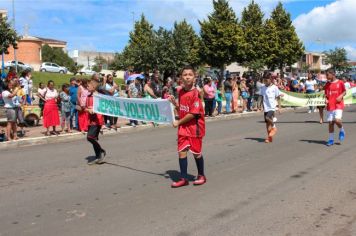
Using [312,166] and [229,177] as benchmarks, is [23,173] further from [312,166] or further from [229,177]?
[312,166]

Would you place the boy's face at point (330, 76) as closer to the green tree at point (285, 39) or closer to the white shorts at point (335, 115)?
the white shorts at point (335, 115)

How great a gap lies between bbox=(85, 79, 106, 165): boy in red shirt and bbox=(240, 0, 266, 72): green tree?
120ft

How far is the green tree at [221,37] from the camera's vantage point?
42.8m

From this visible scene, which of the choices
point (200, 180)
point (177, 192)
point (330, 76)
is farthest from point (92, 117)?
point (330, 76)

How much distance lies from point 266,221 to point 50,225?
2510 millimetres

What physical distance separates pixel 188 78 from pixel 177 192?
66.1 inches

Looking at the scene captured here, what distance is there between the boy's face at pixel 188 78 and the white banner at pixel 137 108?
828 mm

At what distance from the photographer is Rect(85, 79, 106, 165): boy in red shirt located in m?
9.09

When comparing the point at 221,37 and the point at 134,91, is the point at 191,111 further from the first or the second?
the point at 221,37

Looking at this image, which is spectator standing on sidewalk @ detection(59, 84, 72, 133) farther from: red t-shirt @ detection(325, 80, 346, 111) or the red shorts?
the red shorts

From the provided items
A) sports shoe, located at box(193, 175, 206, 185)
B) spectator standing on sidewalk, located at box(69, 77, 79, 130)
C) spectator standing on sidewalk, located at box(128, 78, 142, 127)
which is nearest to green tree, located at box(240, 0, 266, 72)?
spectator standing on sidewalk, located at box(128, 78, 142, 127)

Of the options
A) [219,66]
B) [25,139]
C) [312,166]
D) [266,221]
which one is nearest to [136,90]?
Answer: [25,139]

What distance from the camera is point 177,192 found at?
6906 millimetres

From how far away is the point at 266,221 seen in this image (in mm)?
5492
